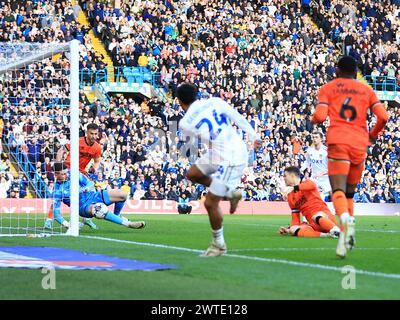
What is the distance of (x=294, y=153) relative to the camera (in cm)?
3400

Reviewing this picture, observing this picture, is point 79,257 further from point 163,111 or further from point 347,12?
point 347,12

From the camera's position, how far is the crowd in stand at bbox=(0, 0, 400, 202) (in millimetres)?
31547

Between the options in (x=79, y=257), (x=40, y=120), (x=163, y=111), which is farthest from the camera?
(x=163, y=111)

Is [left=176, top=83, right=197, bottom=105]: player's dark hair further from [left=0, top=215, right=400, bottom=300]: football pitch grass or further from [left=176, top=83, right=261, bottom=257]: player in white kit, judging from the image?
[left=0, top=215, right=400, bottom=300]: football pitch grass

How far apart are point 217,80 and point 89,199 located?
2080 centimetres

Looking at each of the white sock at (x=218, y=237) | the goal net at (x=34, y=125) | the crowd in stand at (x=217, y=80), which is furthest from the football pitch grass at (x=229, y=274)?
the crowd in stand at (x=217, y=80)

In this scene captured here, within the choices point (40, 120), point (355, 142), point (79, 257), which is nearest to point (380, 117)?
point (355, 142)

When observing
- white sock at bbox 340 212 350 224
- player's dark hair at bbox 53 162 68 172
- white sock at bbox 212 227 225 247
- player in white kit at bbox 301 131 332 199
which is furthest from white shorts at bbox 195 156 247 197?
player in white kit at bbox 301 131 332 199

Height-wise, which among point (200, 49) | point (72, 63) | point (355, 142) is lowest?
point (355, 142)

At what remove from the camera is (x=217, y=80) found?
35.9 m

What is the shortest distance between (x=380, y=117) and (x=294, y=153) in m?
23.4

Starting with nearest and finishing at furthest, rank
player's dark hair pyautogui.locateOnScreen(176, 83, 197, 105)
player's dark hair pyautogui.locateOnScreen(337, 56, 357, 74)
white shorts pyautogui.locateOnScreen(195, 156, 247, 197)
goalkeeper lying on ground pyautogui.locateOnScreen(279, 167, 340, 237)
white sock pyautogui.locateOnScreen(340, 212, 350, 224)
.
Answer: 1. white sock pyautogui.locateOnScreen(340, 212, 350, 224)
2. white shorts pyautogui.locateOnScreen(195, 156, 247, 197)
3. player's dark hair pyautogui.locateOnScreen(176, 83, 197, 105)
4. player's dark hair pyautogui.locateOnScreen(337, 56, 357, 74)
5. goalkeeper lying on ground pyautogui.locateOnScreen(279, 167, 340, 237)

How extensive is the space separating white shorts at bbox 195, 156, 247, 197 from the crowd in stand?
18.6 m

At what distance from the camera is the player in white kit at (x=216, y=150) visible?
10.0 m
